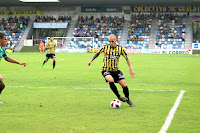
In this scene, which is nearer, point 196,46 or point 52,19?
point 196,46

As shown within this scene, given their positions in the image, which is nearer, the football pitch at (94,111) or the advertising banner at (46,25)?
the football pitch at (94,111)

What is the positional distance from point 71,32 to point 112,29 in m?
7.24

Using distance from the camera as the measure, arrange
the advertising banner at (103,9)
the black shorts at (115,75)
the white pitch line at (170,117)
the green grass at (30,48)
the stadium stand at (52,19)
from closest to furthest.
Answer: the white pitch line at (170,117), the black shorts at (115,75), the green grass at (30,48), the advertising banner at (103,9), the stadium stand at (52,19)

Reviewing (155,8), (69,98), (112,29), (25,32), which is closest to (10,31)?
(25,32)

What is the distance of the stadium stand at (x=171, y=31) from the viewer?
57.2 meters

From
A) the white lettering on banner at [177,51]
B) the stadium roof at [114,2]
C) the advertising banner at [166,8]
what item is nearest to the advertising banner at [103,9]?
the stadium roof at [114,2]

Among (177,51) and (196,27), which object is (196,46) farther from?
(196,27)

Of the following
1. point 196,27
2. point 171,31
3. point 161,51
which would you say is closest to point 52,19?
point 171,31

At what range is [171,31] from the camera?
199ft

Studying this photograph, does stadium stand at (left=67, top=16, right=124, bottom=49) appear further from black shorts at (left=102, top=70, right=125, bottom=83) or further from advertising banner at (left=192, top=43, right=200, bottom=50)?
black shorts at (left=102, top=70, right=125, bottom=83)

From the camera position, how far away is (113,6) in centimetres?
6612

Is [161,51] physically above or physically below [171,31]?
below

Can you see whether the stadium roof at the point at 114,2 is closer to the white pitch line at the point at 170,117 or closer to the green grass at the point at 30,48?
the green grass at the point at 30,48

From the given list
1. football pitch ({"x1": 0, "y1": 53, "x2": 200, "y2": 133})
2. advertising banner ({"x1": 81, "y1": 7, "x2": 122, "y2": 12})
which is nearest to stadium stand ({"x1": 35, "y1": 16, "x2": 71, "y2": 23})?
advertising banner ({"x1": 81, "y1": 7, "x2": 122, "y2": 12})
